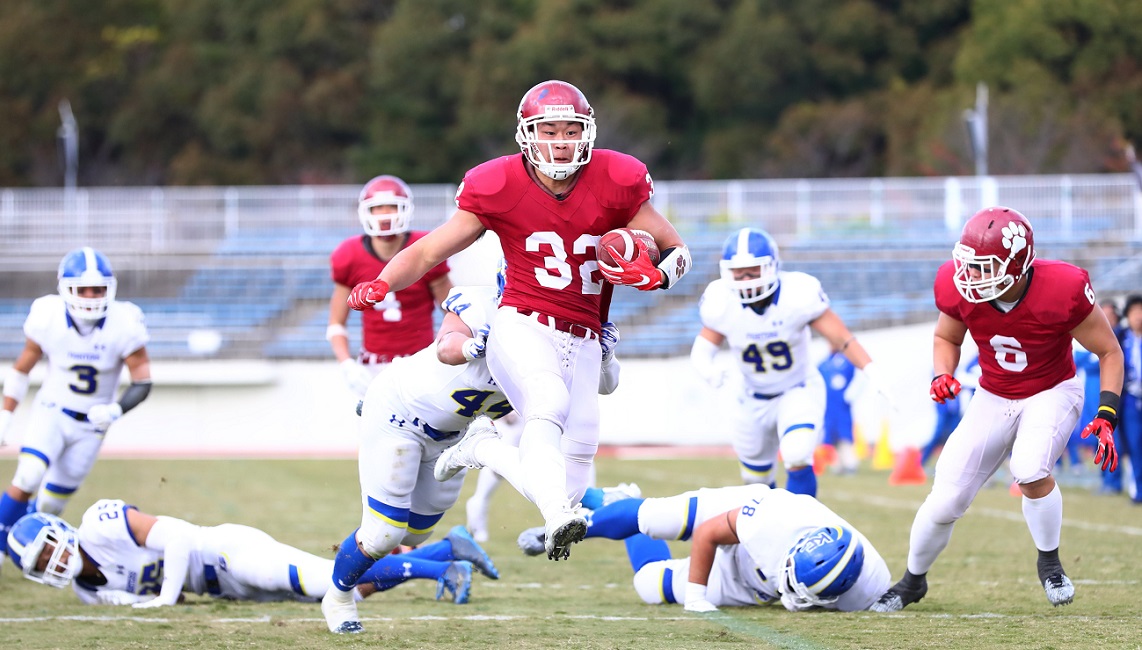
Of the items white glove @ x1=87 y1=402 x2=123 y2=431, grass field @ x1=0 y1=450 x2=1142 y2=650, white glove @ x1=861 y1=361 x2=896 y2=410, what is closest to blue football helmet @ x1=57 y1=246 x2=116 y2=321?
white glove @ x1=87 y1=402 x2=123 y2=431

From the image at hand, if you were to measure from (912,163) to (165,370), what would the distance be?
18.8 metres

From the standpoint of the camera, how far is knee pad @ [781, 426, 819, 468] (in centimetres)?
725

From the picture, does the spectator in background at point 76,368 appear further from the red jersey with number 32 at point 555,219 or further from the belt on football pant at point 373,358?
the red jersey with number 32 at point 555,219

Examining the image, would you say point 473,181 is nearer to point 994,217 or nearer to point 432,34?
point 994,217

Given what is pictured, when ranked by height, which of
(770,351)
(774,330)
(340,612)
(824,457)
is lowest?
(824,457)

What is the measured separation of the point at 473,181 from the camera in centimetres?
490

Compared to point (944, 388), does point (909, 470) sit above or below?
below

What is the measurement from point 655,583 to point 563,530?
1635 millimetres

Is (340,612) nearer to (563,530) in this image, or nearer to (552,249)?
(563,530)

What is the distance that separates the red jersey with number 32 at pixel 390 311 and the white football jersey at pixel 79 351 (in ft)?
3.63

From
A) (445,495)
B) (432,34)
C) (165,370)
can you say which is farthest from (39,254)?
(445,495)

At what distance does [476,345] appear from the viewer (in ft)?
16.0

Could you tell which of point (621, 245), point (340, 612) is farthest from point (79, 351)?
point (621, 245)

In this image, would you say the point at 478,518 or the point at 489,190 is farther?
the point at 478,518
